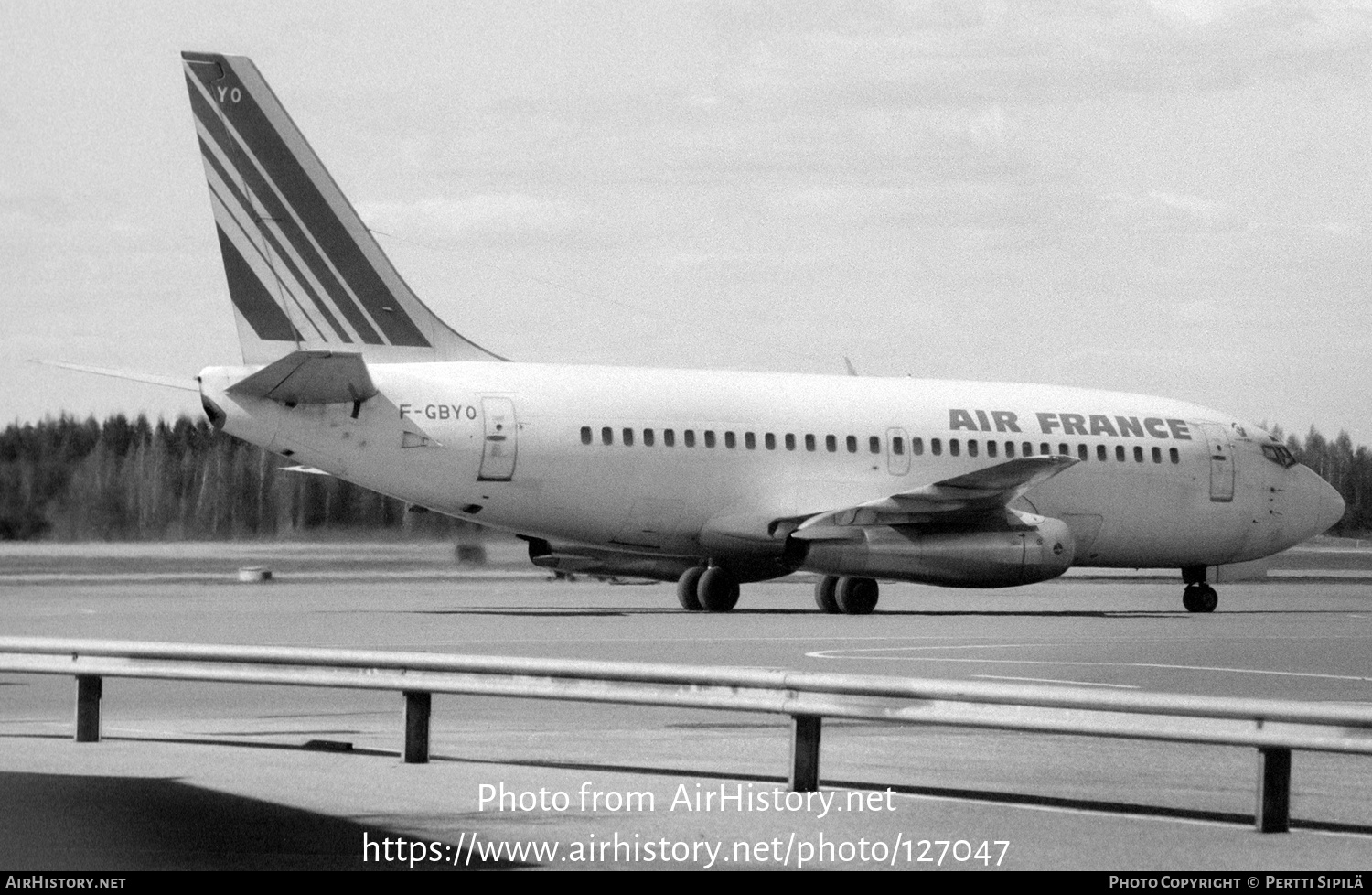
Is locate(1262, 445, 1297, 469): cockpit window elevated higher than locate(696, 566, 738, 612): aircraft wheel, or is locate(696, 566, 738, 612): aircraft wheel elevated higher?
locate(1262, 445, 1297, 469): cockpit window

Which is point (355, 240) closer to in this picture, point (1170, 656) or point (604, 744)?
point (1170, 656)

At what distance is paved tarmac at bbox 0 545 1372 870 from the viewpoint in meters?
10.4

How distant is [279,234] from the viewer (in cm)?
3403

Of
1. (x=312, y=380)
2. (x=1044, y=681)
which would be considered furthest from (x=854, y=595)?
(x=1044, y=681)

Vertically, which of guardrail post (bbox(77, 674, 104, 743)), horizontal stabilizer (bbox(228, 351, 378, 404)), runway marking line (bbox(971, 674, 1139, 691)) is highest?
horizontal stabilizer (bbox(228, 351, 378, 404))

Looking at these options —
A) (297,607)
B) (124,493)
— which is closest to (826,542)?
(297,607)

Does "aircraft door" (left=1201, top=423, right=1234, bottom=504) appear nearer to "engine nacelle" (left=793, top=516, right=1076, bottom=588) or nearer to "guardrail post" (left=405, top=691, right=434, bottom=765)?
"engine nacelle" (left=793, top=516, right=1076, bottom=588)

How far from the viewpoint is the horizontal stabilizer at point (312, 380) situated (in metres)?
31.3

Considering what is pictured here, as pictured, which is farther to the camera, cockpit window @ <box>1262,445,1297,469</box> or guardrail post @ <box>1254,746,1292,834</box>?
cockpit window @ <box>1262,445,1297,469</box>

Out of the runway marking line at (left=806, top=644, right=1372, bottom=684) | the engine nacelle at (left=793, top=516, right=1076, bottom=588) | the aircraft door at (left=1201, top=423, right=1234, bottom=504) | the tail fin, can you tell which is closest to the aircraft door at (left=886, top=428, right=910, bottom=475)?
the engine nacelle at (left=793, top=516, right=1076, bottom=588)

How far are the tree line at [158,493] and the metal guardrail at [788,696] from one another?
29.2 meters

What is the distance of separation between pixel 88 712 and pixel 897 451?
24.8 meters

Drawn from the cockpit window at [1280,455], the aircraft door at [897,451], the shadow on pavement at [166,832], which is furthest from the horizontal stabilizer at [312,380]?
the shadow on pavement at [166,832]

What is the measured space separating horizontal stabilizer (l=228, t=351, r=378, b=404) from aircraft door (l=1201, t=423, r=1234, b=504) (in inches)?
661
